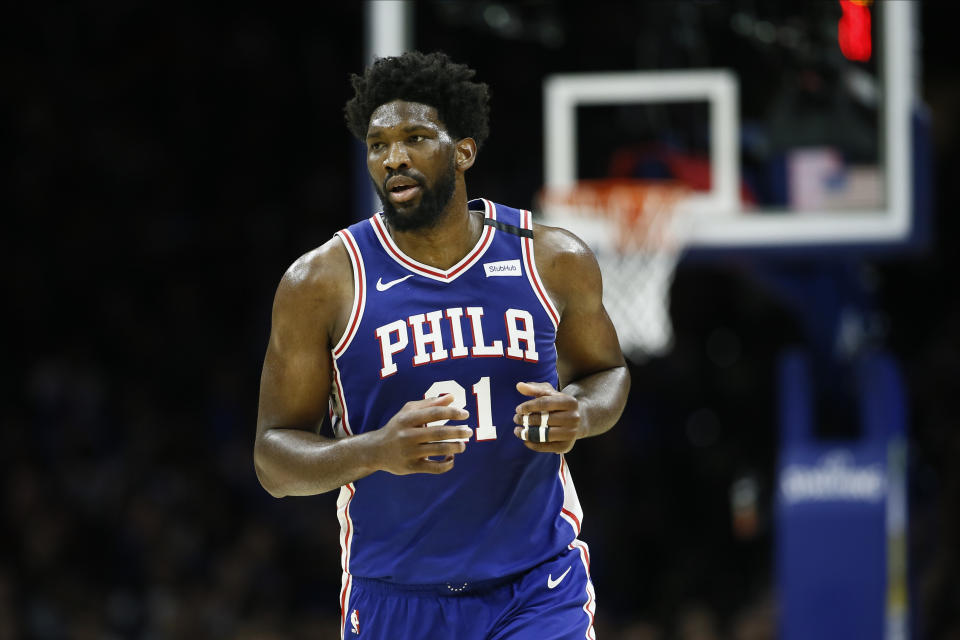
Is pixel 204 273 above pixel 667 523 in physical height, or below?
above

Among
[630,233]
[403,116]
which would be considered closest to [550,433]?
[403,116]

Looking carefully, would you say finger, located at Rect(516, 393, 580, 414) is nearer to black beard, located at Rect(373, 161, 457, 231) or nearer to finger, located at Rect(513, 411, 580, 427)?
finger, located at Rect(513, 411, 580, 427)

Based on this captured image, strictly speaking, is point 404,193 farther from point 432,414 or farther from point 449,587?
point 449,587

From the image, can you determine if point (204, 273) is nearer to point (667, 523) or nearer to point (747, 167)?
point (667, 523)

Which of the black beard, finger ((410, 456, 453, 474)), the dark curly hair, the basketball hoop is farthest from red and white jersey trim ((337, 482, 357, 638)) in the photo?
the basketball hoop

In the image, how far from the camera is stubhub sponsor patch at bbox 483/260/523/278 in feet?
12.1

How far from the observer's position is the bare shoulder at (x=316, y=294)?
3572 millimetres

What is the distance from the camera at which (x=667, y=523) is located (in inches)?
440

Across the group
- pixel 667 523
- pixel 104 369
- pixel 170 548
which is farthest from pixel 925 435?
pixel 104 369

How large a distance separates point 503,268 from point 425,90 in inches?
20.5

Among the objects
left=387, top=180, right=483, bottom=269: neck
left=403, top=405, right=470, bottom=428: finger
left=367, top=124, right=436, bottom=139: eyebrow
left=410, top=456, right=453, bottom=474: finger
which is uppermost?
left=367, top=124, right=436, bottom=139: eyebrow

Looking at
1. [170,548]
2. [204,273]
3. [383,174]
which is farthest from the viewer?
[204,273]

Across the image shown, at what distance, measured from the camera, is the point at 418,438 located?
10.4ft

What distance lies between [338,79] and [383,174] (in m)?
10.3
